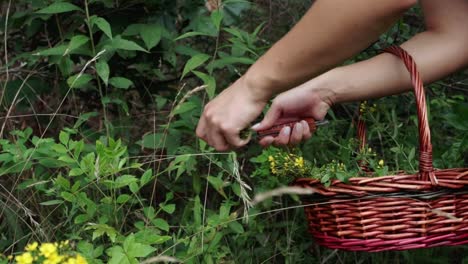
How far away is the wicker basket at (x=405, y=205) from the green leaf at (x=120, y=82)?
72 centimetres

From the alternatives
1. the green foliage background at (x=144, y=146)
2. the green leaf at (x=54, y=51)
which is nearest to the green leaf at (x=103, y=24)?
the green foliage background at (x=144, y=146)

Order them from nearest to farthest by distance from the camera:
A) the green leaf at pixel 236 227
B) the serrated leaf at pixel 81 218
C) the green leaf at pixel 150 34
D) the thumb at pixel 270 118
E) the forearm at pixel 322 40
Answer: the forearm at pixel 322 40 → the thumb at pixel 270 118 → the serrated leaf at pixel 81 218 → the green leaf at pixel 236 227 → the green leaf at pixel 150 34

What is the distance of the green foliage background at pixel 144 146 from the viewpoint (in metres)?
2.07

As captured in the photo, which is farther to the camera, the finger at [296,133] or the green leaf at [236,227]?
the green leaf at [236,227]

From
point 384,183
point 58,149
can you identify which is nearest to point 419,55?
point 384,183

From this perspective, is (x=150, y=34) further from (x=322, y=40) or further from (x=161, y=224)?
(x=322, y=40)

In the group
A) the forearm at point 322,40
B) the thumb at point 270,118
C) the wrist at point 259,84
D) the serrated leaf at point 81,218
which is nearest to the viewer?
the forearm at point 322,40

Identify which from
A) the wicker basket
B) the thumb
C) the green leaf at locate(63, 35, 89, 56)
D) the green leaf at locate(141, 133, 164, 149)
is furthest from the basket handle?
the green leaf at locate(63, 35, 89, 56)

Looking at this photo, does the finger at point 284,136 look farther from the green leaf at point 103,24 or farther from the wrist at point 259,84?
the green leaf at point 103,24

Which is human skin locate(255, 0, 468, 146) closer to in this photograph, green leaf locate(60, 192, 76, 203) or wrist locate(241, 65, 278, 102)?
wrist locate(241, 65, 278, 102)

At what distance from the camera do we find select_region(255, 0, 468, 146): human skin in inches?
79.0

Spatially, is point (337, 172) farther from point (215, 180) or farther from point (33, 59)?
point (33, 59)

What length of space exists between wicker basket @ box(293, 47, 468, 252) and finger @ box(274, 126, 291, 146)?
0.39 feet

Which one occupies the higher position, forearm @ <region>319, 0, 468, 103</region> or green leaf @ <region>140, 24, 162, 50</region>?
forearm @ <region>319, 0, 468, 103</region>
